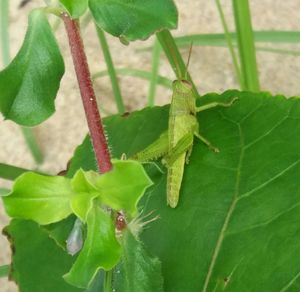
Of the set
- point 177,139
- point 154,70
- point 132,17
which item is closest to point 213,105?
Result: point 177,139

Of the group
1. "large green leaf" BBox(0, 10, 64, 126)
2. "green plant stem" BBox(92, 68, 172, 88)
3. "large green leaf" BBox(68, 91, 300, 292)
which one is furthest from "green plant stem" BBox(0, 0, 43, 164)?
"large green leaf" BBox(0, 10, 64, 126)

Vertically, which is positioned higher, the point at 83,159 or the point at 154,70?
the point at 154,70

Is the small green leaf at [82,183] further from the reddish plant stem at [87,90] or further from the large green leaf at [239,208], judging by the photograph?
the large green leaf at [239,208]

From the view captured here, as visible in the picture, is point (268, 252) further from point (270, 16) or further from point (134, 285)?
point (270, 16)

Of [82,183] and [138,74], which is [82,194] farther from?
[138,74]

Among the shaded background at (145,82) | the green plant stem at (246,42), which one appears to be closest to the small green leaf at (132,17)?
the green plant stem at (246,42)

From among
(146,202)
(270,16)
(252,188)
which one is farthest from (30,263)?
(270,16)
